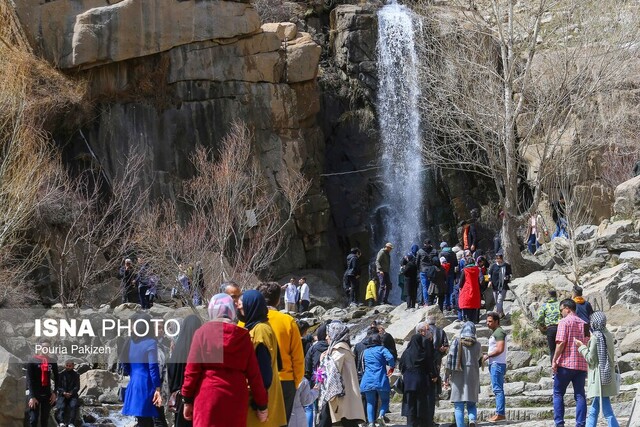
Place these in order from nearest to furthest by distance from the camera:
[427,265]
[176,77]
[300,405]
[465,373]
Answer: [300,405], [465,373], [427,265], [176,77]

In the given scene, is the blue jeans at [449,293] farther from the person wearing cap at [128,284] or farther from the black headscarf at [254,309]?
the black headscarf at [254,309]

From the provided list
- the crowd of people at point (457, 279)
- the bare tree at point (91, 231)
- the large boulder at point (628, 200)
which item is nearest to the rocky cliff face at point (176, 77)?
the bare tree at point (91, 231)

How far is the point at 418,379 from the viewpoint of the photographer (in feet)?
44.0

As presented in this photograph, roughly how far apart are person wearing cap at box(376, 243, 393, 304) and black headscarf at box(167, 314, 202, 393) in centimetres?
1667

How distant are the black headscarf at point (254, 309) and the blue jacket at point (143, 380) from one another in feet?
11.3

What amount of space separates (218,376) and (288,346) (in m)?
1.48

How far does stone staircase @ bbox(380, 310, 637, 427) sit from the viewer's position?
583 inches

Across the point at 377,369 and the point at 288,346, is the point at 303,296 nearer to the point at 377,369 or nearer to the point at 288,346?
the point at 377,369

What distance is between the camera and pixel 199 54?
3378cm

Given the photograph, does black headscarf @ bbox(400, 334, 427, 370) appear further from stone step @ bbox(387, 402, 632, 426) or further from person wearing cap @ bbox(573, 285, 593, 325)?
person wearing cap @ bbox(573, 285, 593, 325)

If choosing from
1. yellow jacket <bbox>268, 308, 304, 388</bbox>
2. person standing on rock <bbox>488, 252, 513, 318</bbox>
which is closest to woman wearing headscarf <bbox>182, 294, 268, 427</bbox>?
yellow jacket <bbox>268, 308, 304, 388</bbox>

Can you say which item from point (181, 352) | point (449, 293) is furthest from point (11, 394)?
point (449, 293)

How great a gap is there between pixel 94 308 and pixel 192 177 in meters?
5.73

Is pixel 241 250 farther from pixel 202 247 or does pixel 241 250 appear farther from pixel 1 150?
pixel 1 150
